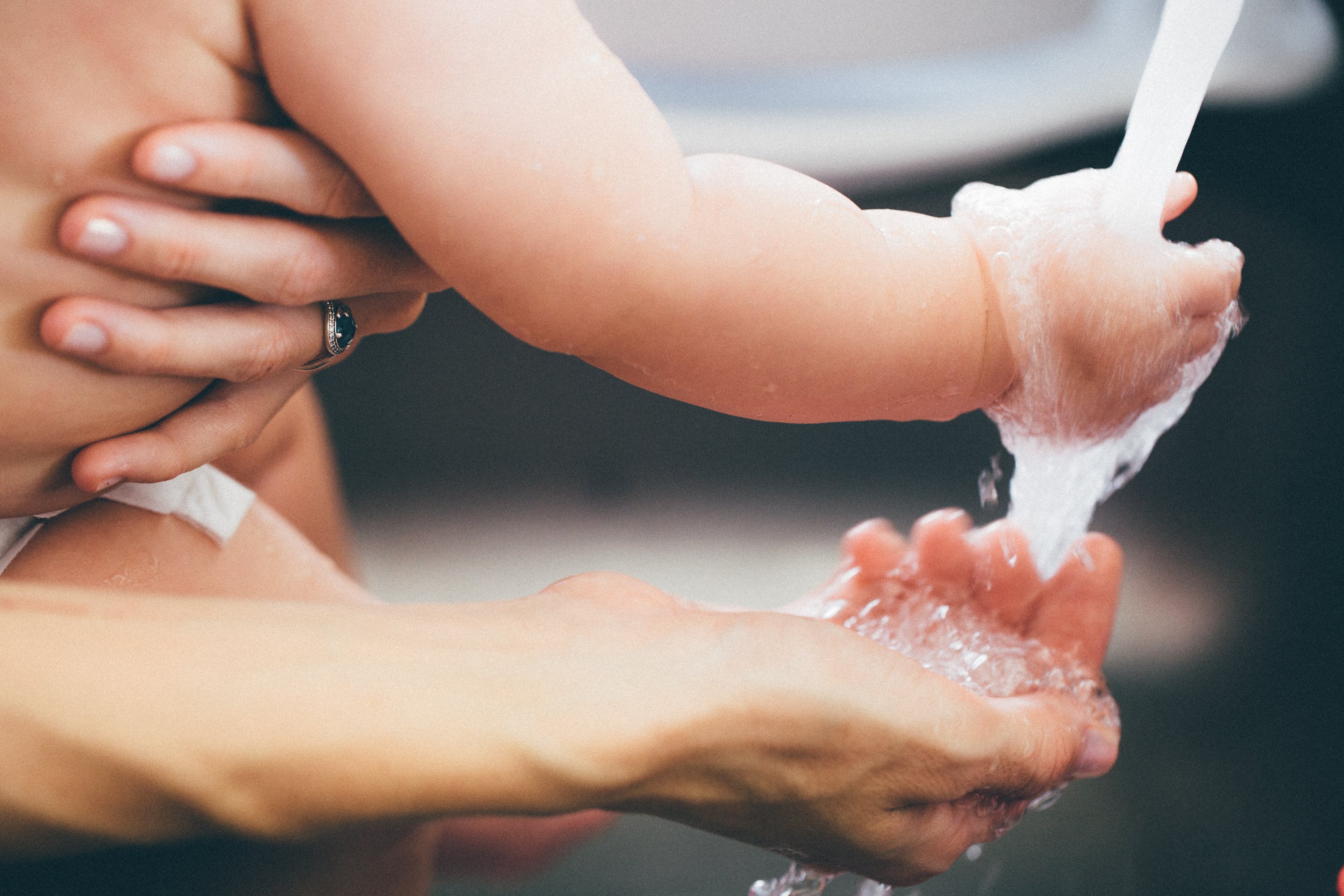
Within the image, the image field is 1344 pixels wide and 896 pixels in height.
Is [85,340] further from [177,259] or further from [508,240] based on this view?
[508,240]

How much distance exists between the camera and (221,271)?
1.65 feet

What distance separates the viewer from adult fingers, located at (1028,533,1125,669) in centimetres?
72

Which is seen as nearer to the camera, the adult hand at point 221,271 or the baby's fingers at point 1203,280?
the adult hand at point 221,271

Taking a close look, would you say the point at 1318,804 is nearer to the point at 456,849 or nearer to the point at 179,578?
the point at 456,849

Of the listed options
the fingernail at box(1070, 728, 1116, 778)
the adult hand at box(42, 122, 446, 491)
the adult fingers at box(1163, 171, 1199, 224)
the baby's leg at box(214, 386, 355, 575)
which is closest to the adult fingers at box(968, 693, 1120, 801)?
the fingernail at box(1070, 728, 1116, 778)

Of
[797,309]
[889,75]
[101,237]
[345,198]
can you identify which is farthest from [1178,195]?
[889,75]

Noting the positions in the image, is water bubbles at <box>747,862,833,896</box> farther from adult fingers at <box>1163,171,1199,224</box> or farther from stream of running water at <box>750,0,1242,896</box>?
adult fingers at <box>1163,171,1199,224</box>

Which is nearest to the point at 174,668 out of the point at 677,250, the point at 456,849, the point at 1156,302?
the point at 677,250

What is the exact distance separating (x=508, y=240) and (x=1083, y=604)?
50cm

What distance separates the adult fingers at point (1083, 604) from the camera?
720mm

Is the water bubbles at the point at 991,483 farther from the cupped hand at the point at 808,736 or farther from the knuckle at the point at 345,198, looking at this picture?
the knuckle at the point at 345,198

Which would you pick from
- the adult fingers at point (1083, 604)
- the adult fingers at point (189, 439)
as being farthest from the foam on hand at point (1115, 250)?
the adult fingers at point (189, 439)

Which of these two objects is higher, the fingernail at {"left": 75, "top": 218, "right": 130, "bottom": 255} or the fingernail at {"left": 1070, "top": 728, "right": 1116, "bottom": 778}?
the fingernail at {"left": 75, "top": 218, "right": 130, "bottom": 255}

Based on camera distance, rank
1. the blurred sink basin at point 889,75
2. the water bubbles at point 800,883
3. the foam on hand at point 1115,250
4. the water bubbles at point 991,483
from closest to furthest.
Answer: the foam on hand at point 1115,250, the water bubbles at point 800,883, the blurred sink basin at point 889,75, the water bubbles at point 991,483
